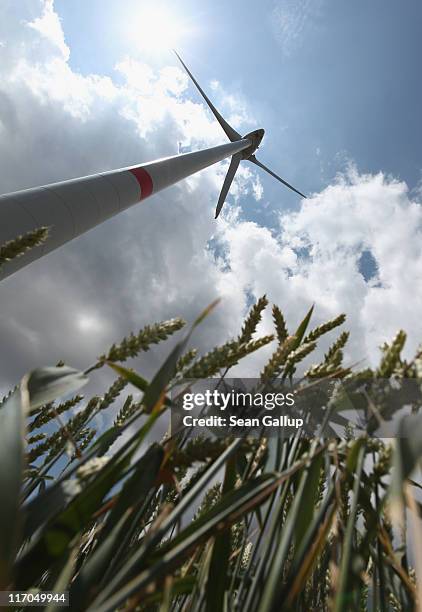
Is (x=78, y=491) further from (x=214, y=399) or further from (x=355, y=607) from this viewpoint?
(x=355, y=607)

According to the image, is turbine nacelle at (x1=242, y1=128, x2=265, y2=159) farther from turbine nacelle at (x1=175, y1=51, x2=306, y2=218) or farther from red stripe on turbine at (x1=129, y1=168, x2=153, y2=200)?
red stripe on turbine at (x1=129, y1=168, x2=153, y2=200)

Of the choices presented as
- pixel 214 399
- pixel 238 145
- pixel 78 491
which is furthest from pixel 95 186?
pixel 238 145

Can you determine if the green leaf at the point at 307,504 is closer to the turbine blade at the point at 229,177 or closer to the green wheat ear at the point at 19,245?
the green wheat ear at the point at 19,245

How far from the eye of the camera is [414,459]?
852mm

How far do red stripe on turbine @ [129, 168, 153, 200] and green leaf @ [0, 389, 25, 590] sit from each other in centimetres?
905

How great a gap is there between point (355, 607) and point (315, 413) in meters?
0.65

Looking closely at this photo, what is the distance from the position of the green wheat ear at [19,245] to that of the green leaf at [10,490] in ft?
3.40

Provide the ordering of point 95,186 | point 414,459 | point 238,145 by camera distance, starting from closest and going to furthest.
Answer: point 414,459 < point 95,186 < point 238,145

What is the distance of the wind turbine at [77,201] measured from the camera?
4.95 metres

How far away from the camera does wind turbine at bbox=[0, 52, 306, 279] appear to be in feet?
16.2
